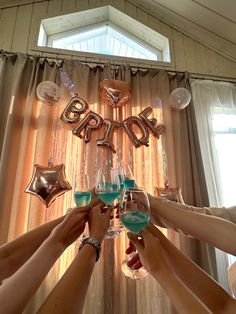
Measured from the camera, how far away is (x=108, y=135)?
6.07 feet

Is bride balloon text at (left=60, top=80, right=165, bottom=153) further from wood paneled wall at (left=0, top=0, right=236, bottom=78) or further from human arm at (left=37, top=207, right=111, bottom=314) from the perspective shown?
human arm at (left=37, top=207, right=111, bottom=314)

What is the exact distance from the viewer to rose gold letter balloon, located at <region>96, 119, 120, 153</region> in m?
1.82

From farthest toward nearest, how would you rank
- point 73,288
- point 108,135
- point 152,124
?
point 152,124, point 108,135, point 73,288

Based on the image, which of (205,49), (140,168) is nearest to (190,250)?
(140,168)

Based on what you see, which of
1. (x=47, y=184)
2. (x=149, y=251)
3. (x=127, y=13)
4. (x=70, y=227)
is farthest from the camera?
(x=127, y=13)

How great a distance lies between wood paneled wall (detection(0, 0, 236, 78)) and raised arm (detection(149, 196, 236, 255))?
1890mm

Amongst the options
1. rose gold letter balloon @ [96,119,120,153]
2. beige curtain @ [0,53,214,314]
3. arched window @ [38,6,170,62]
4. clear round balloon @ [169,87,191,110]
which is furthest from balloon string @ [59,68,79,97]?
clear round balloon @ [169,87,191,110]

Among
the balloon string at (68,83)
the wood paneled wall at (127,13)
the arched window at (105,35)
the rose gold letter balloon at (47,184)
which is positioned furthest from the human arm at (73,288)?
the arched window at (105,35)

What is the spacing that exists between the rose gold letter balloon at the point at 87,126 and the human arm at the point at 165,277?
4.05 ft

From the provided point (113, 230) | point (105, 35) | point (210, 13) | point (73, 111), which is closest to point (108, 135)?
point (73, 111)

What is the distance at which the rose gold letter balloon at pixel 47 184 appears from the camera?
1.59 metres

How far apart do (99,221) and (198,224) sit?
0.35m

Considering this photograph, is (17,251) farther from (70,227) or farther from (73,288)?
(73,288)

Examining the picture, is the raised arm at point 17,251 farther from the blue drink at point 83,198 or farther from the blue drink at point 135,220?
the blue drink at point 135,220
